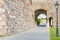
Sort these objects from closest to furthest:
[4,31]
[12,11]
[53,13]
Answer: [4,31] → [12,11] → [53,13]

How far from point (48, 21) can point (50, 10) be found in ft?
7.32

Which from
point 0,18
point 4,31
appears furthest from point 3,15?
point 4,31

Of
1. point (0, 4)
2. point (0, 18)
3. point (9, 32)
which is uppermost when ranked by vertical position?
point (0, 4)

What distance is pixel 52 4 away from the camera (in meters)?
34.9

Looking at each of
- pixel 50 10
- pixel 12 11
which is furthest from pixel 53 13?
pixel 12 11

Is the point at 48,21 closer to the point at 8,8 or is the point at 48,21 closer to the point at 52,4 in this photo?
the point at 52,4

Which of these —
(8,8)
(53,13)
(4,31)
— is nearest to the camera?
(4,31)

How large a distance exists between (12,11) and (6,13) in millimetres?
1650

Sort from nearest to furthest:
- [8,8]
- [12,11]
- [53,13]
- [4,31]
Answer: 1. [4,31]
2. [8,8]
3. [12,11]
4. [53,13]

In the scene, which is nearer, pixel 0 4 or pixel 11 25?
pixel 0 4

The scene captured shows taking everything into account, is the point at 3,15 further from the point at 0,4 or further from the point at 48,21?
the point at 48,21

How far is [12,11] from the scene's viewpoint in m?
14.8

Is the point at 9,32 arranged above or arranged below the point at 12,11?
below

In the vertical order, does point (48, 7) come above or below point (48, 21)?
above
